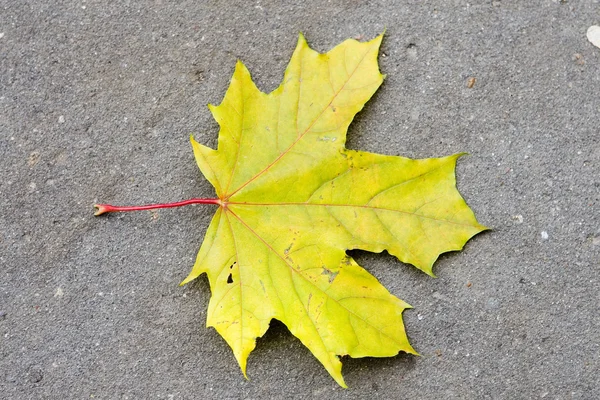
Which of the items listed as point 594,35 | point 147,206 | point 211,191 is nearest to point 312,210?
point 211,191

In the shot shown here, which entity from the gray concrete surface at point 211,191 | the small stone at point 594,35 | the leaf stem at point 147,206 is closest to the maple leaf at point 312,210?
the leaf stem at point 147,206

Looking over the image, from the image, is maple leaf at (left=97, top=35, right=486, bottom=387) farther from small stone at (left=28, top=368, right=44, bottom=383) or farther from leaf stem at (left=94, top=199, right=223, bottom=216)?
small stone at (left=28, top=368, right=44, bottom=383)

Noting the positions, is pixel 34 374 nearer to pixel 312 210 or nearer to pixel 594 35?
pixel 312 210

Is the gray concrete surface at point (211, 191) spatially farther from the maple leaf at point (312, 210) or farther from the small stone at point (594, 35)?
the maple leaf at point (312, 210)

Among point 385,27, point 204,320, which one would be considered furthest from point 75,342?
point 385,27

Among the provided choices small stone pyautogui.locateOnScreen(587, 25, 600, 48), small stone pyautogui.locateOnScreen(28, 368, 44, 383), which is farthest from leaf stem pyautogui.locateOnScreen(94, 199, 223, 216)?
small stone pyautogui.locateOnScreen(587, 25, 600, 48)

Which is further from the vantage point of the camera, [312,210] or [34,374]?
[34,374]
